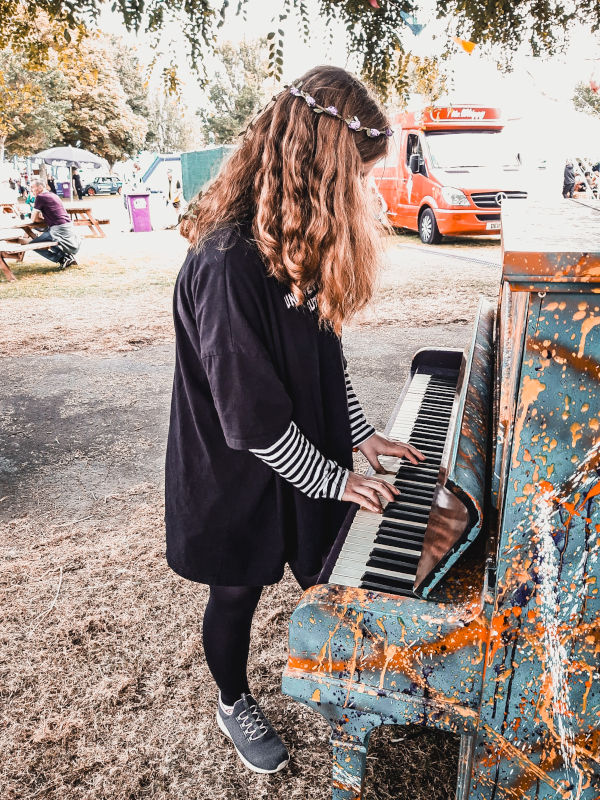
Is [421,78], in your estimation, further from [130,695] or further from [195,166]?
[195,166]

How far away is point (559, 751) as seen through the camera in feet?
4.06

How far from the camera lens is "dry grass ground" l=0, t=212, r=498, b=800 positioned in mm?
2039

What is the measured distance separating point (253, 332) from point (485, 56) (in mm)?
5450

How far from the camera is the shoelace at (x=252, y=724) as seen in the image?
206 centimetres

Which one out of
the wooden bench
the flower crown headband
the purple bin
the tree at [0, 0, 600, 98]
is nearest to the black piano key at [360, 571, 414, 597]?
the flower crown headband

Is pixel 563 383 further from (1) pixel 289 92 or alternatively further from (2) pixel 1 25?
(2) pixel 1 25

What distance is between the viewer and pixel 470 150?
14.2m

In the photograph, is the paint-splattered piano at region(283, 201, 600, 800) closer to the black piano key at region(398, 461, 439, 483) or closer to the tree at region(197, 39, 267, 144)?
the black piano key at region(398, 461, 439, 483)

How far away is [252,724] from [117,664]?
0.77 metres

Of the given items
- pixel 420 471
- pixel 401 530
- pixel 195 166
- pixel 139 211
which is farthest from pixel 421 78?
pixel 195 166

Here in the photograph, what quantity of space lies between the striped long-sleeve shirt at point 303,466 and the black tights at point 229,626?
0.43m

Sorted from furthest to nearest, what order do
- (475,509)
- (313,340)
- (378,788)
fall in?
1. (378,788)
2. (313,340)
3. (475,509)

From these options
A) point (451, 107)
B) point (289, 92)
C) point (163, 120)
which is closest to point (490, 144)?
point (451, 107)

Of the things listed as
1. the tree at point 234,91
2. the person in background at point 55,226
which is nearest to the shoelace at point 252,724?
the person in background at point 55,226
